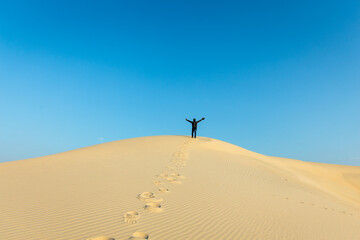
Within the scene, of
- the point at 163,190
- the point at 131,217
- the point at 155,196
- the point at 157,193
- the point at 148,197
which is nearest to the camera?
the point at 131,217

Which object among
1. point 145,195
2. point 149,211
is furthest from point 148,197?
point 149,211

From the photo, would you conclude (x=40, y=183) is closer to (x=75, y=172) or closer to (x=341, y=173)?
(x=75, y=172)

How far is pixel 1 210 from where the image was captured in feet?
14.2

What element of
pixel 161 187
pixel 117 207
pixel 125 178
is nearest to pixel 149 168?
pixel 125 178

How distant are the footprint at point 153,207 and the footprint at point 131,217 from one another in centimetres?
38

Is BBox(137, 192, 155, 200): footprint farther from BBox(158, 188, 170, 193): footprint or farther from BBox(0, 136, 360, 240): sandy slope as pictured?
BBox(158, 188, 170, 193): footprint

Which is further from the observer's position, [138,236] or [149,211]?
[149,211]

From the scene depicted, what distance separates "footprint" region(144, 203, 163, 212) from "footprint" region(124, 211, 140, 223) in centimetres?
38

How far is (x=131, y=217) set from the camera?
4156 mm

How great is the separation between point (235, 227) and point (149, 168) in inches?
238

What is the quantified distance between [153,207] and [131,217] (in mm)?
770

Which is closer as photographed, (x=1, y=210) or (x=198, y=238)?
(x=198, y=238)

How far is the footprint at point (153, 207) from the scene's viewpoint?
4.65m

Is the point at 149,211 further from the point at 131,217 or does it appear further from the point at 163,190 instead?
the point at 163,190
